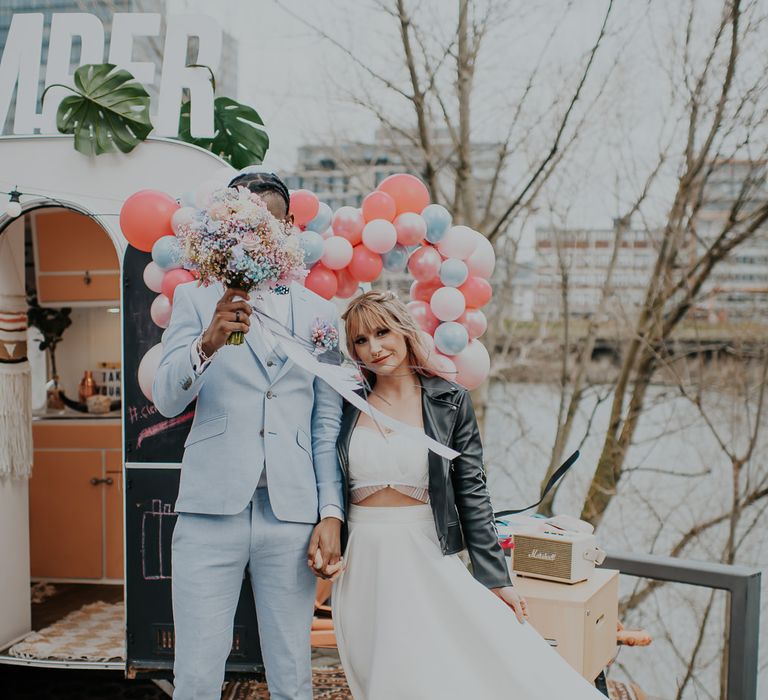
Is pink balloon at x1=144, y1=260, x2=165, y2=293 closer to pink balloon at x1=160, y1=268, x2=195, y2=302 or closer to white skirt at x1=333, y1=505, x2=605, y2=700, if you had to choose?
pink balloon at x1=160, y1=268, x2=195, y2=302

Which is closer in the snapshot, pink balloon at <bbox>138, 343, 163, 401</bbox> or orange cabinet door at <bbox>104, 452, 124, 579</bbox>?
pink balloon at <bbox>138, 343, 163, 401</bbox>

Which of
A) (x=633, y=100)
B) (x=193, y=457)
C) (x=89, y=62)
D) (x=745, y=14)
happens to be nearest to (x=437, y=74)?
(x=633, y=100)

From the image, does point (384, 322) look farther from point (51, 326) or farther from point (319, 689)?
point (51, 326)

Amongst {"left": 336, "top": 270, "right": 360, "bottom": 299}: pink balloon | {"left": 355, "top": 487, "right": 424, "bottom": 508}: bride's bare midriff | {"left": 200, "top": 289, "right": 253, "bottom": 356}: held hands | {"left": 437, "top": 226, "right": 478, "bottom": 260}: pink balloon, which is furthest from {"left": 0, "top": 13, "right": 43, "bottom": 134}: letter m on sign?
{"left": 355, "top": 487, "right": 424, "bottom": 508}: bride's bare midriff

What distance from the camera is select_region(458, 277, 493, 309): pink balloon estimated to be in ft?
12.3

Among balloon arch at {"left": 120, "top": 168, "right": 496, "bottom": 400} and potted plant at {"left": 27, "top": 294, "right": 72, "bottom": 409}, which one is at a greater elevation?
balloon arch at {"left": 120, "top": 168, "right": 496, "bottom": 400}

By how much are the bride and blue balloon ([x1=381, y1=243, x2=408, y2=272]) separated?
1105 mm

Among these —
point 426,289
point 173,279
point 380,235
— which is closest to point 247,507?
point 173,279

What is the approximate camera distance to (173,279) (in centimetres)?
344

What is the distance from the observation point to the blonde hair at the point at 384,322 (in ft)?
8.54

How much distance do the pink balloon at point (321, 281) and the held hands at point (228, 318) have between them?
4.96 ft

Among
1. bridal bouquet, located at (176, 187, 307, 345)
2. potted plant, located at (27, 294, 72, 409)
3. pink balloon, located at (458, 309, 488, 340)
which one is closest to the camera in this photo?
bridal bouquet, located at (176, 187, 307, 345)

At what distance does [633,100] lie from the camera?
29.4 feet

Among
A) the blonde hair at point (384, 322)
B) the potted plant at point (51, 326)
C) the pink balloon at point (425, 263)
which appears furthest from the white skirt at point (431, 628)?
the potted plant at point (51, 326)
